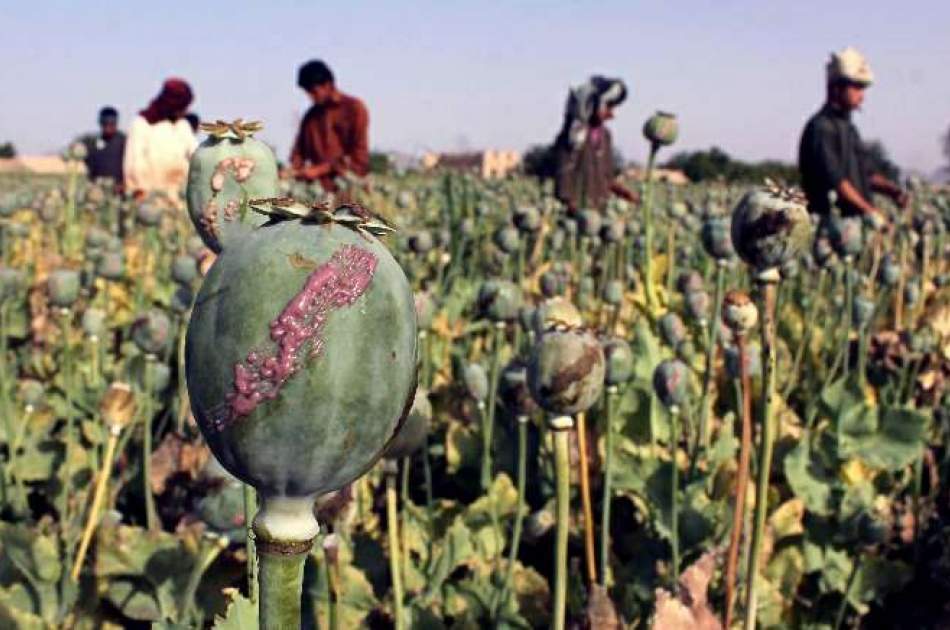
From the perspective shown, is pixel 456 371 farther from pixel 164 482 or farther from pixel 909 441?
pixel 909 441

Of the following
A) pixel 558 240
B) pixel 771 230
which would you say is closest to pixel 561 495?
pixel 771 230

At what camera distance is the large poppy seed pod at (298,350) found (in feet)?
1.51

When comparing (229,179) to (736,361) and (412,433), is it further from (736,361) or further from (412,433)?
(736,361)

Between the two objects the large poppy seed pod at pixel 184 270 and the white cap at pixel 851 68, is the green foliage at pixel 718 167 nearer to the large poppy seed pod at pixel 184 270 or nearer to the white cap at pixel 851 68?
the white cap at pixel 851 68

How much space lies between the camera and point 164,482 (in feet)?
7.07

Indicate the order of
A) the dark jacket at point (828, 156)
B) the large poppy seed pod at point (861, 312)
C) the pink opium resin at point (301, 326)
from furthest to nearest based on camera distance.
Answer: the dark jacket at point (828, 156), the large poppy seed pod at point (861, 312), the pink opium resin at point (301, 326)

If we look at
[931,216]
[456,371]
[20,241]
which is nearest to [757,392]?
[456,371]

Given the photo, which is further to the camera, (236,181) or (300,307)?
(236,181)

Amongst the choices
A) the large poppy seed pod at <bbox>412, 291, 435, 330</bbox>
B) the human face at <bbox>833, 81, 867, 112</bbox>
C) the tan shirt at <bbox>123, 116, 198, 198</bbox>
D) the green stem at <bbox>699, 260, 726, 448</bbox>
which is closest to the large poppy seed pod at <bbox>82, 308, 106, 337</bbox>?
the large poppy seed pod at <bbox>412, 291, 435, 330</bbox>

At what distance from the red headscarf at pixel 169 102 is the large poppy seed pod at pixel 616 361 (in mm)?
4350

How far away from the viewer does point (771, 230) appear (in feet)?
3.96

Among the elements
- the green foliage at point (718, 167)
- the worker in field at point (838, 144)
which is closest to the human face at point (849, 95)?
the worker in field at point (838, 144)

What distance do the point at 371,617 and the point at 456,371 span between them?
1.10 meters

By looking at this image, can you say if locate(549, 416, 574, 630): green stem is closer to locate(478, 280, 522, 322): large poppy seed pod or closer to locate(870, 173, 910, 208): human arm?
locate(478, 280, 522, 322): large poppy seed pod
